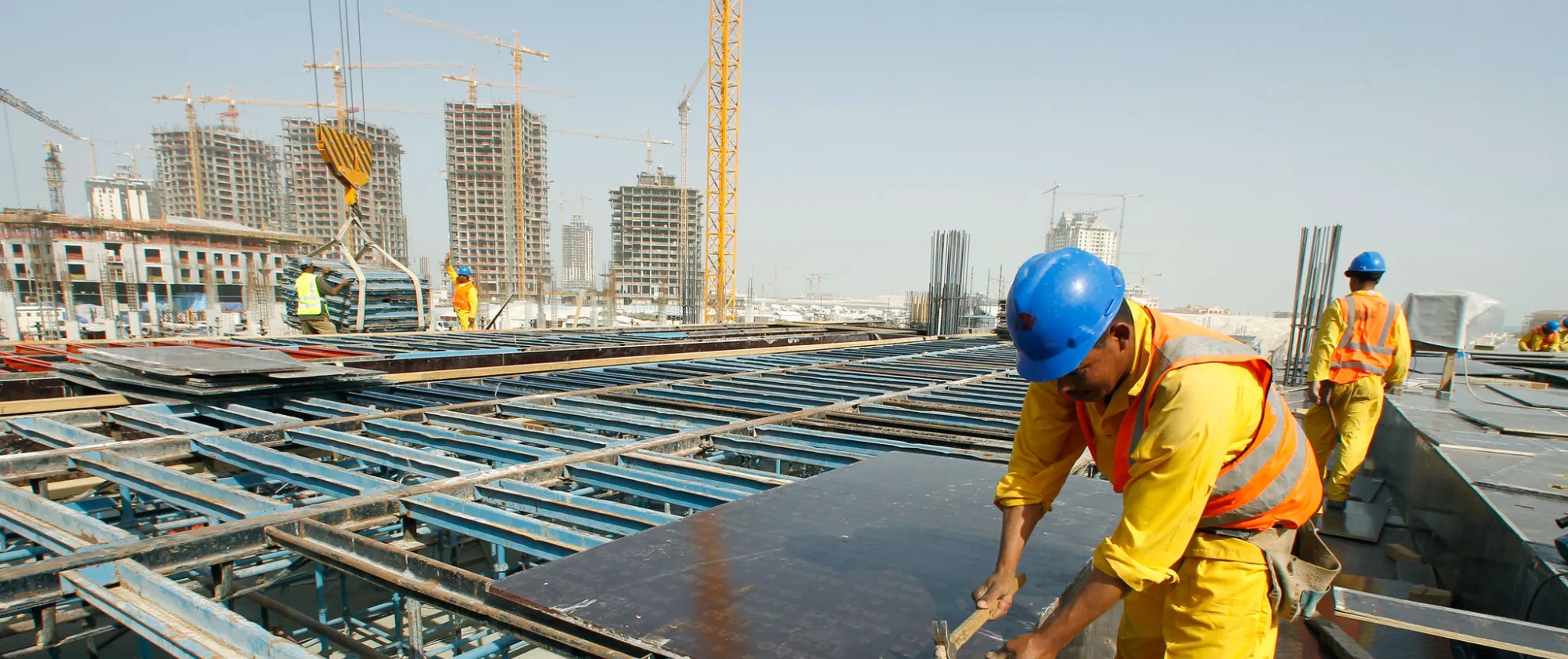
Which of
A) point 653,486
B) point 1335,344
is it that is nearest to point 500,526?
point 653,486

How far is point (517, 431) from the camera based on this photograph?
199 inches

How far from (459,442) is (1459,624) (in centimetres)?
478

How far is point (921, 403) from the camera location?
6535 millimetres

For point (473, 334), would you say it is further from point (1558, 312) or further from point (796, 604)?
point (1558, 312)

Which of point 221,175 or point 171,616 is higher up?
point 221,175

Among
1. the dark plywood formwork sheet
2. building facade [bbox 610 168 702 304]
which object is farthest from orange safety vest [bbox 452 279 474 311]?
building facade [bbox 610 168 702 304]

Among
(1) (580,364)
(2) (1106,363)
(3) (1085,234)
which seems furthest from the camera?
(3) (1085,234)

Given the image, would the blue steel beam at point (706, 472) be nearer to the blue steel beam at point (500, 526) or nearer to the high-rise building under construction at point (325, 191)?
the blue steel beam at point (500, 526)

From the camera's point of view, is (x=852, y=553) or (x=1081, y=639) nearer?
(x=1081, y=639)

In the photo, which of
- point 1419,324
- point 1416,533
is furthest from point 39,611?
point 1419,324

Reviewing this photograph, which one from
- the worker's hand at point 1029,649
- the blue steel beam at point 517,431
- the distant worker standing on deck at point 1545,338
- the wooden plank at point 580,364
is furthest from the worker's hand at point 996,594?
the distant worker standing on deck at point 1545,338

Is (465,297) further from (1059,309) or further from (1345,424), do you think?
(1059,309)

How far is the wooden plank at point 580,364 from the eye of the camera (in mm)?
7672

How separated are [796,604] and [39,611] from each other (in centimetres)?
273
